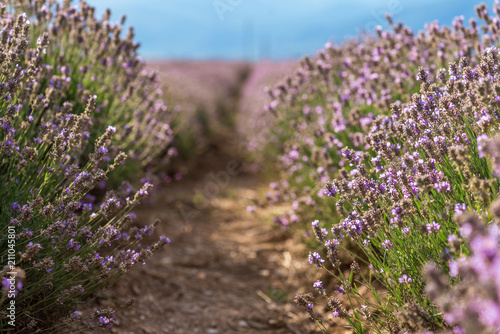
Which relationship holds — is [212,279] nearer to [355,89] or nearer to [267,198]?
[267,198]

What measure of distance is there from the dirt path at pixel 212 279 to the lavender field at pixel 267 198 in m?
0.02

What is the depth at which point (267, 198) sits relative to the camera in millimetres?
3891

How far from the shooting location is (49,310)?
6.53 ft

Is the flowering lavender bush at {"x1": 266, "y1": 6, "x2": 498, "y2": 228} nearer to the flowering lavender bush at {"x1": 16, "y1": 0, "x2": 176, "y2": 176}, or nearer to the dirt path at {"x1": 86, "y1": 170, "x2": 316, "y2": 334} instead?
the dirt path at {"x1": 86, "y1": 170, "x2": 316, "y2": 334}

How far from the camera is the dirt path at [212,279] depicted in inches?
109

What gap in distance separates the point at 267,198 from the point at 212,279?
0.91 meters

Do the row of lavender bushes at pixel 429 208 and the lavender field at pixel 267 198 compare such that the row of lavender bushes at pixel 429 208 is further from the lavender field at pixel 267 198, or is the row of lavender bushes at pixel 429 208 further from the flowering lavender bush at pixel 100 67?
the flowering lavender bush at pixel 100 67

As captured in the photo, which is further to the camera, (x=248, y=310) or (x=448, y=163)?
(x=248, y=310)

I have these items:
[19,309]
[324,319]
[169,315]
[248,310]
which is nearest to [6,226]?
[19,309]

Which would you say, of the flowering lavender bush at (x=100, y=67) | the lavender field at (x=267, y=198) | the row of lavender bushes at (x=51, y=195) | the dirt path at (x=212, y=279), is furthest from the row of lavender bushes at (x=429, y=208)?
the flowering lavender bush at (x=100, y=67)

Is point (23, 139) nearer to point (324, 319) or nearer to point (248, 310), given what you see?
point (248, 310)

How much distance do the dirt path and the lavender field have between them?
0.02 m

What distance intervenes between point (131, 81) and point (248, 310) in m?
2.16

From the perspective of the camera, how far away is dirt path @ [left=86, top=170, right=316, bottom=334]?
9.05 feet
